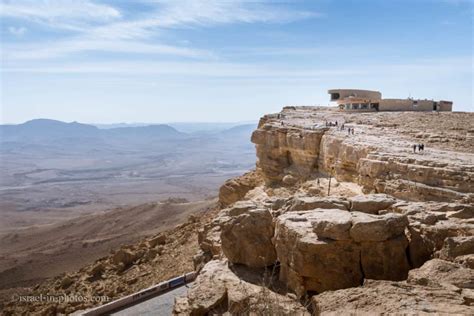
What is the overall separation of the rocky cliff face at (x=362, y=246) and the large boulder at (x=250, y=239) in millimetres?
23

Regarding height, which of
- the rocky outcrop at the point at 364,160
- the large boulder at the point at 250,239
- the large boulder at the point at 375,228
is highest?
the rocky outcrop at the point at 364,160

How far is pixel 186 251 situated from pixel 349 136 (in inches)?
345

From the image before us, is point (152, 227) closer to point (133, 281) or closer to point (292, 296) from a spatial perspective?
point (133, 281)

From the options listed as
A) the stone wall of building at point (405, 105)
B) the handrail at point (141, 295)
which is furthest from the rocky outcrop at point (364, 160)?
the handrail at point (141, 295)

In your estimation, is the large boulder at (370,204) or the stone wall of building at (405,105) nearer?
the large boulder at (370,204)

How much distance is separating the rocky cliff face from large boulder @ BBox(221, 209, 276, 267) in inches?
0.9

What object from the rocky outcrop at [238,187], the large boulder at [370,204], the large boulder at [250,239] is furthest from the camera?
the rocky outcrop at [238,187]

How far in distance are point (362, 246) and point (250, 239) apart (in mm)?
2728

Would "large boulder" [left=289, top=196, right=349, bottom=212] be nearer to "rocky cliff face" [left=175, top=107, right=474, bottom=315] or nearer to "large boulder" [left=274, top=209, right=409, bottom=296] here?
"rocky cliff face" [left=175, top=107, right=474, bottom=315]

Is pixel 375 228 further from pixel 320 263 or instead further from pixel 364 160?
pixel 364 160

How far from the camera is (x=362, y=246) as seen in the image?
305 inches

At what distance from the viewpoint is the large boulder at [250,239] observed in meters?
9.40

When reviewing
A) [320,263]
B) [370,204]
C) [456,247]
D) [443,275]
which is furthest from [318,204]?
[443,275]

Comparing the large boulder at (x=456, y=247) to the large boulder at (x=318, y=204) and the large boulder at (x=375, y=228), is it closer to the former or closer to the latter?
the large boulder at (x=375, y=228)
